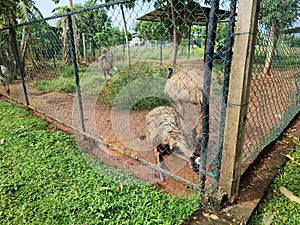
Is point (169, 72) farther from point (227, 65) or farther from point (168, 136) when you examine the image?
point (227, 65)

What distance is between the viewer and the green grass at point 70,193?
63.2 inches

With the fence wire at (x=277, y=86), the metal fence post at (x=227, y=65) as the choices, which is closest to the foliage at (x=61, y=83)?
the fence wire at (x=277, y=86)

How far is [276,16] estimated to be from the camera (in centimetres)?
220

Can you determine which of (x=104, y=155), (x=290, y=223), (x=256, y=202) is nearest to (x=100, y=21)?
(x=104, y=155)

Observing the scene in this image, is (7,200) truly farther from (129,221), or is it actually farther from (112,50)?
(112,50)

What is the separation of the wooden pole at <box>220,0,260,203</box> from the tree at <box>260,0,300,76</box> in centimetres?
89

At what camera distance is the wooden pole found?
3.72 ft

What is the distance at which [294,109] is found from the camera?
10.1 feet

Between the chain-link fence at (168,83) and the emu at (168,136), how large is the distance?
0.03 feet

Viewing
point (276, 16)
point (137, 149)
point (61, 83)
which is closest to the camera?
point (276, 16)

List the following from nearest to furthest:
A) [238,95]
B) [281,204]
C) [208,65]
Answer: [238,95] → [208,65] → [281,204]

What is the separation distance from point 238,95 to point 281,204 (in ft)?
3.14

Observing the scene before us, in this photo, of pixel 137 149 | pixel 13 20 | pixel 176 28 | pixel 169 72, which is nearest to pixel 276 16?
pixel 176 28

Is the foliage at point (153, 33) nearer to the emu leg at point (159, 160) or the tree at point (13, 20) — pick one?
the emu leg at point (159, 160)
